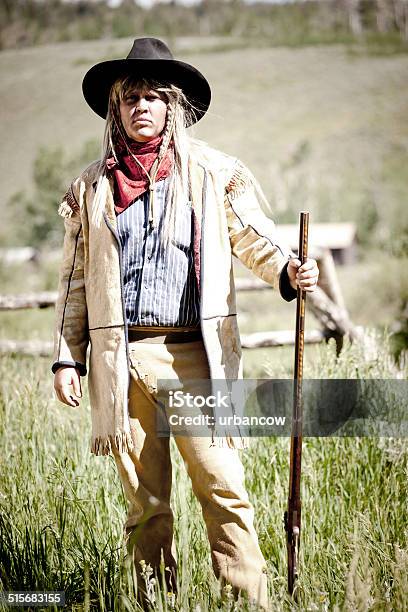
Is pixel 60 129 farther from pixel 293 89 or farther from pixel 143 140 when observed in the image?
pixel 143 140

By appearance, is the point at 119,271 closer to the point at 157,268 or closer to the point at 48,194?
the point at 157,268

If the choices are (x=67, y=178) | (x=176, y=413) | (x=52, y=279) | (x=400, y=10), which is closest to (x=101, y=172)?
(x=176, y=413)

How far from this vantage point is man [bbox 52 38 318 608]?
225cm

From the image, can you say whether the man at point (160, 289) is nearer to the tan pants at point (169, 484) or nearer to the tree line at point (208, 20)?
the tan pants at point (169, 484)

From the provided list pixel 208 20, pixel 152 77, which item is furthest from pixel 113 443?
pixel 208 20

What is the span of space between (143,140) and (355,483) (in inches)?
65.0

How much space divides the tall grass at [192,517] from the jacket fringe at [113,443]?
0.25 metres

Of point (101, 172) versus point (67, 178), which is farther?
point (67, 178)

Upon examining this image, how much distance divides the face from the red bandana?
0.09 ft

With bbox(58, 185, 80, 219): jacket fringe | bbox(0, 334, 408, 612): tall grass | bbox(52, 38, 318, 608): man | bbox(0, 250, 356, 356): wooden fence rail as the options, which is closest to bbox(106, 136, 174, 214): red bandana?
bbox(52, 38, 318, 608): man

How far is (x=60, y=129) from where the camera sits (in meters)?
44.1

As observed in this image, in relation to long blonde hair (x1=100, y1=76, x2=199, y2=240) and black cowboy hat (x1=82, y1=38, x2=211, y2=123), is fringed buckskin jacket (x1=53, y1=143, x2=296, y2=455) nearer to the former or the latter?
long blonde hair (x1=100, y1=76, x2=199, y2=240)

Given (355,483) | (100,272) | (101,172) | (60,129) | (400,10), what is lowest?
(355,483)

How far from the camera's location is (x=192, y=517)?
110 inches
